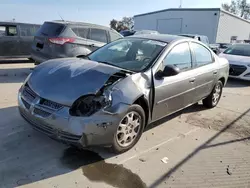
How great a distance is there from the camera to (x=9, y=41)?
9648 millimetres

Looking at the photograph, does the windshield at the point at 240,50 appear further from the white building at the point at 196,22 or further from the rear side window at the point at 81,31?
the white building at the point at 196,22

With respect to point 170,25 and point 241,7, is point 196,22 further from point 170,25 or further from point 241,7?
point 241,7

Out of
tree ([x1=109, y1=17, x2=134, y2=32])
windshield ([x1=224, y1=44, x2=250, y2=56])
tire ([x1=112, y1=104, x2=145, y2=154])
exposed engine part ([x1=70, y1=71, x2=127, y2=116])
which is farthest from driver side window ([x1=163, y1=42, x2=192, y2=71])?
tree ([x1=109, y1=17, x2=134, y2=32])

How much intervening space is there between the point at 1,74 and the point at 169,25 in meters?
24.1

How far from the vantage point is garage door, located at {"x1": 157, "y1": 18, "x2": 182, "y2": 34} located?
28672mm

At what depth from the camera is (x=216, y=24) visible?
26547 mm

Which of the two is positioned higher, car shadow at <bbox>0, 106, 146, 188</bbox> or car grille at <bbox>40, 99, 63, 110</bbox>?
car grille at <bbox>40, 99, 63, 110</bbox>

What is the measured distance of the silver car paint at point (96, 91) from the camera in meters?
3.08

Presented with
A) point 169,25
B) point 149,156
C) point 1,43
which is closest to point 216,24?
point 169,25

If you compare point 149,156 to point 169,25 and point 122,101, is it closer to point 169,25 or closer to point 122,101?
point 122,101

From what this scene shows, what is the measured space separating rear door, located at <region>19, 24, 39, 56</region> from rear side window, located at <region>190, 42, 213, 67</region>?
7.26 m

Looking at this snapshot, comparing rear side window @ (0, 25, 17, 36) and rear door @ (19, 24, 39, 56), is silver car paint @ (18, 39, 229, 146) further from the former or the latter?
rear door @ (19, 24, 39, 56)

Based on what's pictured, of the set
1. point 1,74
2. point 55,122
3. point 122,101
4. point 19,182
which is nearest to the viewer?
point 19,182

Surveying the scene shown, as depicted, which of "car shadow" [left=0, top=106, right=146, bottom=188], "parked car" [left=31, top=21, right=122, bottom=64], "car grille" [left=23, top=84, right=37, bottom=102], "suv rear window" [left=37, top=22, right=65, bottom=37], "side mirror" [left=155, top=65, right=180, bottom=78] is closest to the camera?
"car shadow" [left=0, top=106, right=146, bottom=188]
